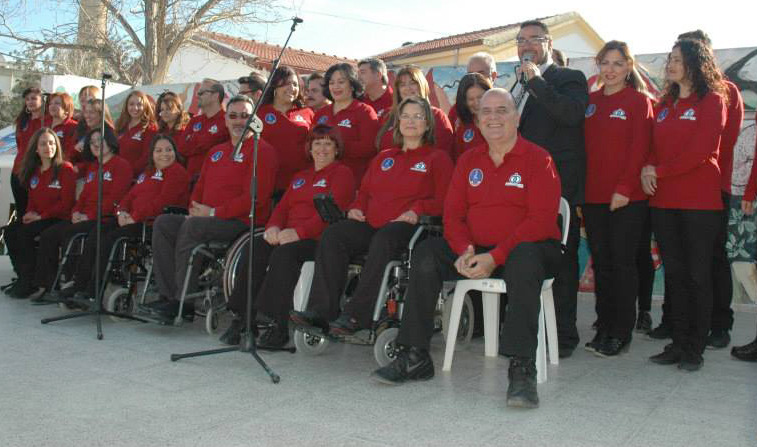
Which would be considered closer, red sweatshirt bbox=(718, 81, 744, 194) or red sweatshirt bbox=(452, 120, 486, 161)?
red sweatshirt bbox=(718, 81, 744, 194)

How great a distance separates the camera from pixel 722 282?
4234 millimetres

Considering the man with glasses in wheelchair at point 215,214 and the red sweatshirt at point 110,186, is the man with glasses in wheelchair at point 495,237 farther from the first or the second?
the red sweatshirt at point 110,186

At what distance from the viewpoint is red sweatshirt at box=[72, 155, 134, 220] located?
5.43 metres

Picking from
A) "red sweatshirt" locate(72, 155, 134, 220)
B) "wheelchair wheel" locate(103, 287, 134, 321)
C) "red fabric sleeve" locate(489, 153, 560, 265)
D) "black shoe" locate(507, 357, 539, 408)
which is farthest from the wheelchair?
"red sweatshirt" locate(72, 155, 134, 220)

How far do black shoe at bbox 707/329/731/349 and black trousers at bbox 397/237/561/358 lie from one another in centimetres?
142

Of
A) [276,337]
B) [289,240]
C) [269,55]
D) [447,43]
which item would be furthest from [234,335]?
[269,55]

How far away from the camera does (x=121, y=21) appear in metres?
17.0

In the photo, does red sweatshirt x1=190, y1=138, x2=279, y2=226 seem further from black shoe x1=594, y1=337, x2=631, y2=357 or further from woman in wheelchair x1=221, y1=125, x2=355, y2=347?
black shoe x1=594, y1=337, x2=631, y2=357

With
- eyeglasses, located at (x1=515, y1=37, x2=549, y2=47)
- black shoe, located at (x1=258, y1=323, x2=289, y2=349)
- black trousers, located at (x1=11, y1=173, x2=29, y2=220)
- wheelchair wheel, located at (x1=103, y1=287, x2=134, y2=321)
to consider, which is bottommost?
wheelchair wheel, located at (x1=103, y1=287, x2=134, y2=321)

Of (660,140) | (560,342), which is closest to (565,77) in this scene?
(660,140)

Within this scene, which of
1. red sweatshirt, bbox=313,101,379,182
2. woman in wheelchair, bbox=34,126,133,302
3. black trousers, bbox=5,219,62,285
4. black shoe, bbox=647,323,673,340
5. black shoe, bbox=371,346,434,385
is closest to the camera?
black shoe, bbox=371,346,434,385

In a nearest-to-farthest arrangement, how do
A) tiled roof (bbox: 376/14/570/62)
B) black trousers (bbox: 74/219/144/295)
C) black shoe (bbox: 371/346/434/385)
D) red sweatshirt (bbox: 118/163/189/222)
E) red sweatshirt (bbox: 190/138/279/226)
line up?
black shoe (bbox: 371/346/434/385) < red sweatshirt (bbox: 190/138/279/226) < black trousers (bbox: 74/219/144/295) < red sweatshirt (bbox: 118/163/189/222) < tiled roof (bbox: 376/14/570/62)

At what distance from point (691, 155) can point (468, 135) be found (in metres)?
1.28

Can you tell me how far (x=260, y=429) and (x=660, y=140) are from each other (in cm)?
246
